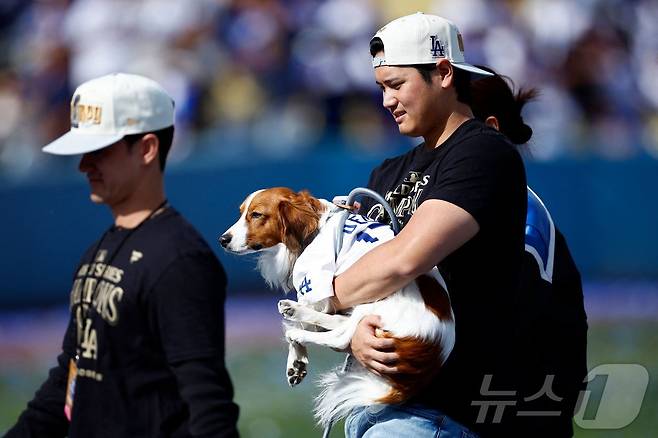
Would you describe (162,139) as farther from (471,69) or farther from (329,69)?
(329,69)

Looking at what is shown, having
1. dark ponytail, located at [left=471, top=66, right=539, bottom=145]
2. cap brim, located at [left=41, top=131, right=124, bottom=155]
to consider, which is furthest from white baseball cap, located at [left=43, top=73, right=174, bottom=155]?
dark ponytail, located at [left=471, top=66, right=539, bottom=145]

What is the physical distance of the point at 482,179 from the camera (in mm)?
3145

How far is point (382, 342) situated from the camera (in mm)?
3180

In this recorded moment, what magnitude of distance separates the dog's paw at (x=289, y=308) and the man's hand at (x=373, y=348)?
0.24 metres

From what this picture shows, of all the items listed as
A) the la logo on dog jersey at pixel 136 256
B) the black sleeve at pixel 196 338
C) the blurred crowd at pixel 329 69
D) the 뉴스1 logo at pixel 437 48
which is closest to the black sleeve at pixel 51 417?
the la logo on dog jersey at pixel 136 256

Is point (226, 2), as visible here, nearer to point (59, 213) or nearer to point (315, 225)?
point (59, 213)

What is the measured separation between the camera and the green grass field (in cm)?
697

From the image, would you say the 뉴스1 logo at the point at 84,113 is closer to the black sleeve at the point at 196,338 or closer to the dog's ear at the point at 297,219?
the black sleeve at the point at 196,338

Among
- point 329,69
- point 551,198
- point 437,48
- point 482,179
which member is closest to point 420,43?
point 437,48

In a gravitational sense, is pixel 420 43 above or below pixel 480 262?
above

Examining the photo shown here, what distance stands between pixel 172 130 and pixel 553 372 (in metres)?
1.34

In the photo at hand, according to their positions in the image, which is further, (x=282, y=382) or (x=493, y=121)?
(x=282, y=382)

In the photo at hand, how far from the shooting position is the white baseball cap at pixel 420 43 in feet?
11.1

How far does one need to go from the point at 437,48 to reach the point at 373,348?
85 centimetres
